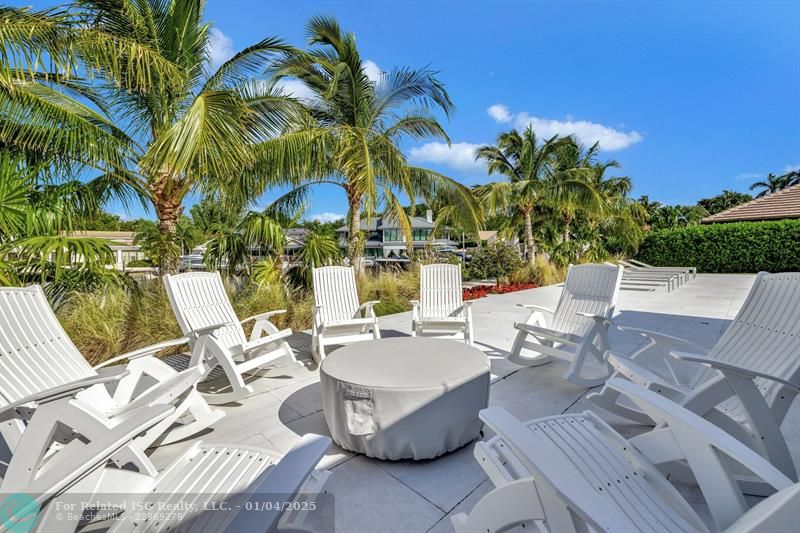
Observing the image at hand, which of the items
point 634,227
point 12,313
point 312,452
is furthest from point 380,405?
point 634,227

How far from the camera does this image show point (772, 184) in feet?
140

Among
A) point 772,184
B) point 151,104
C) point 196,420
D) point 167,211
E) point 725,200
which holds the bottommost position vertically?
point 196,420

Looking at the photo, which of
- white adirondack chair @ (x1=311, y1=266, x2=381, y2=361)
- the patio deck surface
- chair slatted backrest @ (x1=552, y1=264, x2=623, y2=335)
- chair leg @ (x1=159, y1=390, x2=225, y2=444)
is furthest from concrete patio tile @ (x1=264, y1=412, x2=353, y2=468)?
chair slatted backrest @ (x1=552, y1=264, x2=623, y2=335)

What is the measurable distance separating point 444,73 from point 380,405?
8.46 metres

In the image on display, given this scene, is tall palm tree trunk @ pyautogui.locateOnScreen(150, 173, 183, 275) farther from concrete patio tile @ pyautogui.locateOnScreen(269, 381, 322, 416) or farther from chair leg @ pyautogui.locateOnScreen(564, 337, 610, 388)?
chair leg @ pyautogui.locateOnScreen(564, 337, 610, 388)

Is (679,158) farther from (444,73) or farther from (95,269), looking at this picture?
(95,269)

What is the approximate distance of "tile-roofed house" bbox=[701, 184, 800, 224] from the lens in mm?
16844

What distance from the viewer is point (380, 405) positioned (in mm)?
2357

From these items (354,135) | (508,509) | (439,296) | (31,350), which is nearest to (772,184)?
(354,135)

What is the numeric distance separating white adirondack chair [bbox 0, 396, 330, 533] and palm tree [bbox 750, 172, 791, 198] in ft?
191

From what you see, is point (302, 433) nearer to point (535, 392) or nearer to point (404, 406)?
point (404, 406)

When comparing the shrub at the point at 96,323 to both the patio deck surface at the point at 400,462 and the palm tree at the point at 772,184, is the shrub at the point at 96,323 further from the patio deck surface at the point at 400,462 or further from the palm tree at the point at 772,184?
the palm tree at the point at 772,184

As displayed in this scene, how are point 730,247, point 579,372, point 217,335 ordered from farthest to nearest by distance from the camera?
1. point 730,247
2. point 217,335
3. point 579,372

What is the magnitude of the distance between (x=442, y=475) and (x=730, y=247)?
2045 centimetres
